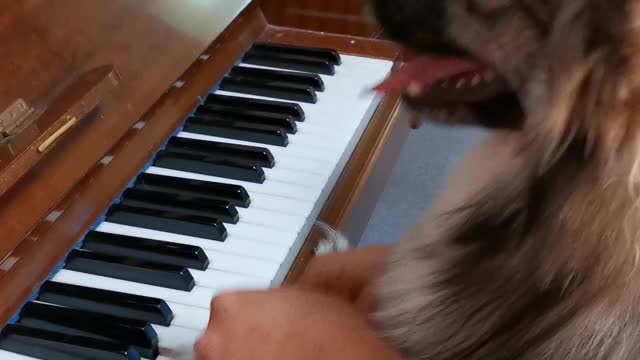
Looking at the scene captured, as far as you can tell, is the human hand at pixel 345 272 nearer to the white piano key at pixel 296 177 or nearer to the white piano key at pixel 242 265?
the white piano key at pixel 242 265

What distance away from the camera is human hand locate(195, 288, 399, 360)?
698 mm

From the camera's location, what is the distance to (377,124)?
1257mm

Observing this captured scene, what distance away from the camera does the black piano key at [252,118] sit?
1207 mm

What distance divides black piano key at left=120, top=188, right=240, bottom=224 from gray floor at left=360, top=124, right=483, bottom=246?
110cm

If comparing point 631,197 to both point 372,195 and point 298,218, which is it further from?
point 372,195

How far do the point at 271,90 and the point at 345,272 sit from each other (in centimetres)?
49

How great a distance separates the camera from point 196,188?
3.53 feet

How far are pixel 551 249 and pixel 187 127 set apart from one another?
0.71 metres

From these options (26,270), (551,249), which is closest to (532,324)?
(551,249)

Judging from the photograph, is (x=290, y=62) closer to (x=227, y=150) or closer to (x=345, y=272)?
(x=227, y=150)

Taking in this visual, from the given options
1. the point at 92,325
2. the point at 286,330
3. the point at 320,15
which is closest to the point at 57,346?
the point at 92,325

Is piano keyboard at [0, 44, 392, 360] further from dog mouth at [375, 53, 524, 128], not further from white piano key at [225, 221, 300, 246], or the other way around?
dog mouth at [375, 53, 524, 128]

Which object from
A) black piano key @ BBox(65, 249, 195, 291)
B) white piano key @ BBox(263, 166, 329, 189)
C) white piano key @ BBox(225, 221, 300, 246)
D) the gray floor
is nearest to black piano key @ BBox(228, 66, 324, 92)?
white piano key @ BBox(263, 166, 329, 189)

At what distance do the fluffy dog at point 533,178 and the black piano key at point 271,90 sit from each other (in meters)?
0.59
